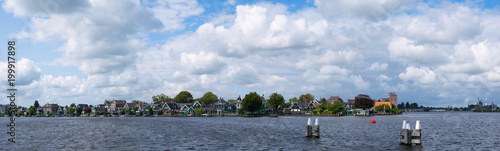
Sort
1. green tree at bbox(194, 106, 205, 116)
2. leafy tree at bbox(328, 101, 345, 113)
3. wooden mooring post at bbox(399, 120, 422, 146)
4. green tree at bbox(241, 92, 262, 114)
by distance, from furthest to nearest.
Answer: green tree at bbox(194, 106, 205, 116)
leafy tree at bbox(328, 101, 345, 113)
green tree at bbox(241, 92, 262, 114)
wooden mooring post at bbox(399, 120, 422, 146)

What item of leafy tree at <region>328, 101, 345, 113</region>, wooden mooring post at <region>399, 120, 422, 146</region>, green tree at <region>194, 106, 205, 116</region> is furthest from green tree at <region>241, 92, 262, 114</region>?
wooden mooring post at <region>399, 120, 422, 146</region>

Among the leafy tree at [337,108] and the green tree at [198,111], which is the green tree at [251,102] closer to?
the green tree at [198,111]

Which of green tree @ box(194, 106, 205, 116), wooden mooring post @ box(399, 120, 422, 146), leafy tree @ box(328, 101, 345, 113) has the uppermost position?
wooden mooring post @ box(399, 120, 422, 146)

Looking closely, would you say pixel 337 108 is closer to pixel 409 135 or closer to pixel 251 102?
pixel 251 102

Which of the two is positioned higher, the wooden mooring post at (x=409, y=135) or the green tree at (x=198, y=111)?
the wooden mooring post at (x=409, y=135)

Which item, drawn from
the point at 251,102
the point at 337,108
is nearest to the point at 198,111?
the point at 251,102

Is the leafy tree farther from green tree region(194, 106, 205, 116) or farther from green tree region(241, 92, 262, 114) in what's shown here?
green tree region(194, 106, 205, 116)

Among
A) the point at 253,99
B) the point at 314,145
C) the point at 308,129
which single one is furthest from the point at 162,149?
the point at 253,99

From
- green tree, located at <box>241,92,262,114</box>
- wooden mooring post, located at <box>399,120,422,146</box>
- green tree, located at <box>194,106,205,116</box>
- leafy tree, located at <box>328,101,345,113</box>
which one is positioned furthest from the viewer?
green tree, located at <box>194,106,205,116</box>

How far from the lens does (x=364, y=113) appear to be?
200 m

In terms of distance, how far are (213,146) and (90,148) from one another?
1266 cm

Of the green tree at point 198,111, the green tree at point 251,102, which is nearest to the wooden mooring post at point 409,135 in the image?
the green tree at point 251,102

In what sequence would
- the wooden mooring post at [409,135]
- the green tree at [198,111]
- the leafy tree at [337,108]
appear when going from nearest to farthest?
1. the wooden mooring post at [409,135]
2. the leafy tree at [337,108]
3. the green tree at [198,111]

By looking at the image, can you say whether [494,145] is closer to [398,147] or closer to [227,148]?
[398,147]
